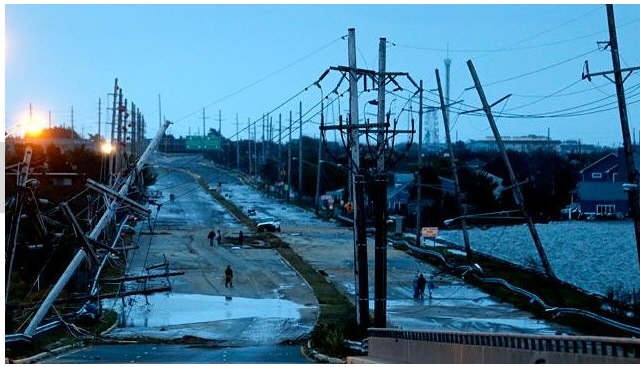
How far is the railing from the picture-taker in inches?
448

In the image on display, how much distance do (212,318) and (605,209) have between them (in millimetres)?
53772

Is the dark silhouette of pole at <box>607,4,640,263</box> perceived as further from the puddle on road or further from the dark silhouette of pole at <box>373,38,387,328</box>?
the puddle on road

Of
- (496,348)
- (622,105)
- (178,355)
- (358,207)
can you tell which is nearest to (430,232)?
(622,105)

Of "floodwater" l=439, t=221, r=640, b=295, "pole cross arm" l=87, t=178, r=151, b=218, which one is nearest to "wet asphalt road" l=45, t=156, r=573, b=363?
"pole cross arm" l=87, t=178, r=151, b=218

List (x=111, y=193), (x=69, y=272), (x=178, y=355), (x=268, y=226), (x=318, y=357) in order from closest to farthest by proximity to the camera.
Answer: (x=178, y=355) < (x=318, y=357) < (x=69, y=272) < (x=111, y=193) < (x=268, y=226)

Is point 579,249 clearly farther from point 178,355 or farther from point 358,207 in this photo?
point 178,355

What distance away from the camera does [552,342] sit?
499 inches

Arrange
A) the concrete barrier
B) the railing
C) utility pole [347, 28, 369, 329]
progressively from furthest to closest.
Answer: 1. utility pole [347, 28, 369, 329]
2. the concrete barrier
3. the railing

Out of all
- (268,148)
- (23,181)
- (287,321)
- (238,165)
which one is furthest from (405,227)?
(238,165)

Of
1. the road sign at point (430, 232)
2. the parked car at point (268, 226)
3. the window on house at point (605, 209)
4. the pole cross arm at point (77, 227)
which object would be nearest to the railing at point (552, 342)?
the pole cross arm at point (77, 227)

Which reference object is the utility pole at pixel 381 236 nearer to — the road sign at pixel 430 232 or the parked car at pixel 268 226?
the road sign at pixel 430 232

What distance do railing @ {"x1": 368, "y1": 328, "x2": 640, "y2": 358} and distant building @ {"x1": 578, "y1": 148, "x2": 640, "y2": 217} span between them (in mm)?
64167

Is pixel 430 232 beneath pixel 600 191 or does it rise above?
beneath

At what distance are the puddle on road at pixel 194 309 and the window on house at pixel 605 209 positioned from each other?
160 feet
